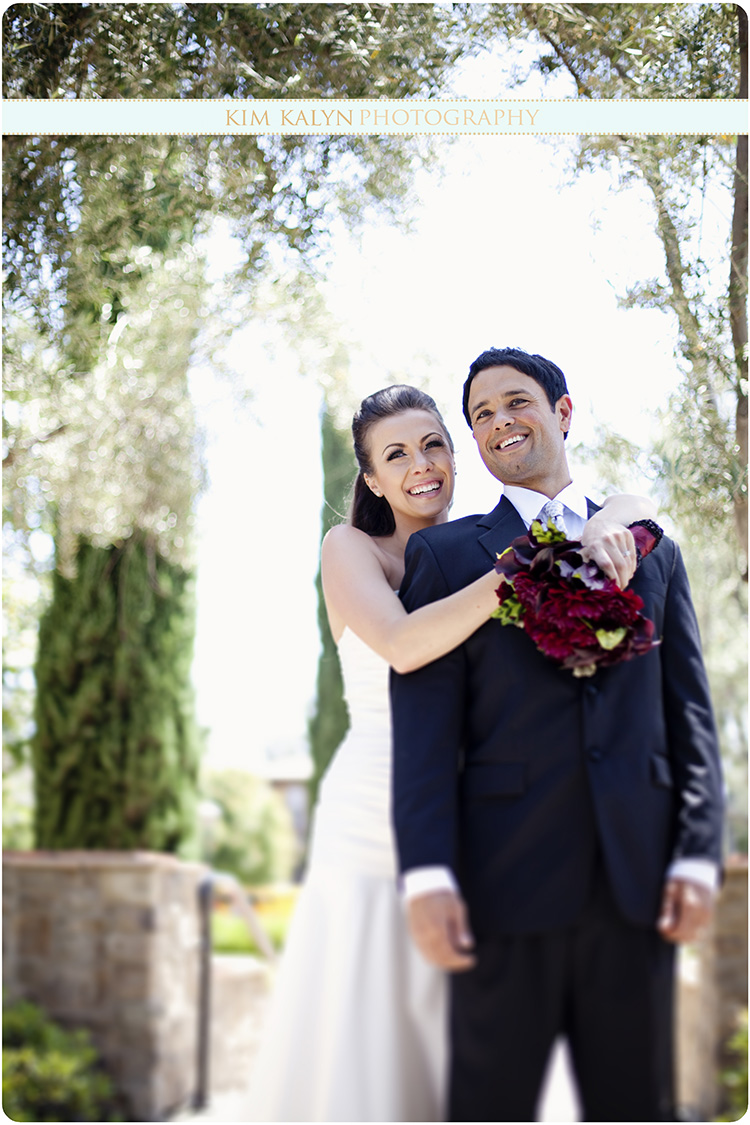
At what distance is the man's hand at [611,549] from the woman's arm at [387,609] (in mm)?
235

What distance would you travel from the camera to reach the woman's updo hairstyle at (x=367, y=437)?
284cm

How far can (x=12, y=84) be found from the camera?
3211 mm

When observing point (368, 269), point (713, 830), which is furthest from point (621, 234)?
point (713, 830)

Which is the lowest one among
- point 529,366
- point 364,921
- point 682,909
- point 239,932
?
point 239,932

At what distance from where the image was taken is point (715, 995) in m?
3.14

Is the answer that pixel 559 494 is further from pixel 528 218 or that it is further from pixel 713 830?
pixel 528 218

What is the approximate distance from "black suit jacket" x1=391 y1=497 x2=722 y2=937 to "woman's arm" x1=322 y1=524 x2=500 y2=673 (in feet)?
0.17

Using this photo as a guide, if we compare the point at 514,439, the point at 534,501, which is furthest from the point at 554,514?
the point at 514,439

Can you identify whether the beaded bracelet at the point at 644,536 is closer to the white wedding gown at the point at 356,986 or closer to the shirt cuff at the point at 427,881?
the white wedding gown at the point at 356,986

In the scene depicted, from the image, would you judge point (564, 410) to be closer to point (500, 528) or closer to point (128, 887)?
point (500, 528)

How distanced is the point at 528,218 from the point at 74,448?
2875mm

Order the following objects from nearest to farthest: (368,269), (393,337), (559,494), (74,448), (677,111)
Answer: (559,494), (677,111), (368,269), (393,337), (74,448)

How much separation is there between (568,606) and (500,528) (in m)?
0.42

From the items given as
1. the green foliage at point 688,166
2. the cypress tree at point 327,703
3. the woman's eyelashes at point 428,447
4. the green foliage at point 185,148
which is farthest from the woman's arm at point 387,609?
the cypress tree at point 327,703
